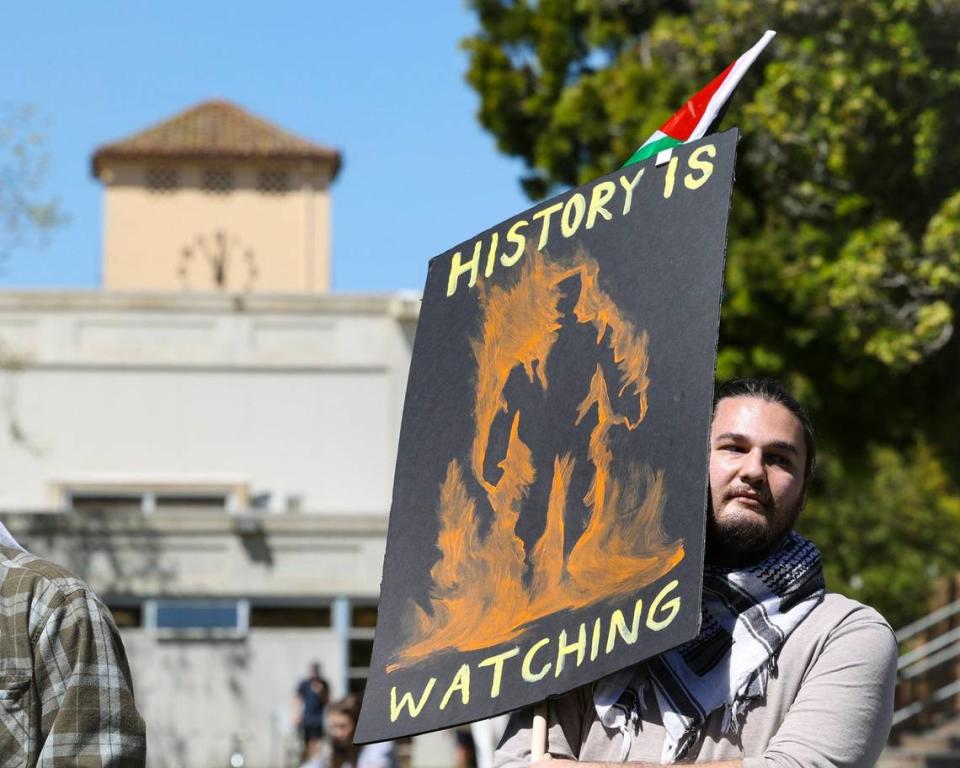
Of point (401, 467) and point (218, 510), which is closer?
point (401, 467)

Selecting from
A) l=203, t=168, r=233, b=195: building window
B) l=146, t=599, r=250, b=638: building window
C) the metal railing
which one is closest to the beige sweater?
the metal railing

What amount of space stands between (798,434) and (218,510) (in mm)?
27543

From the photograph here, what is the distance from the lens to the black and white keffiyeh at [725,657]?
3.73 m

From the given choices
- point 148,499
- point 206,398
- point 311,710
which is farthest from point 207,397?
point 311,710

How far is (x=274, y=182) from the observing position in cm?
4309

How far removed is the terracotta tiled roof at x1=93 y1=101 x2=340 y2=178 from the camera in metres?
42.8

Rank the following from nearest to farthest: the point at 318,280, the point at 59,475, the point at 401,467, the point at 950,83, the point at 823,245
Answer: the point at 401,467
the point at 950,83
the point at 823,245
the point at 59,475
the point at 318,280

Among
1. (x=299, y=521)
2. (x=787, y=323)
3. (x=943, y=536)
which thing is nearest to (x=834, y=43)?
(x=787, y=323)

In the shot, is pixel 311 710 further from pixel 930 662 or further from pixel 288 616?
pixel 288 616

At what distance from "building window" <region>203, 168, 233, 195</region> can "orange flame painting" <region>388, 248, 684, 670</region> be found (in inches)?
1553

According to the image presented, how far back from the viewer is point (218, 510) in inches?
1223

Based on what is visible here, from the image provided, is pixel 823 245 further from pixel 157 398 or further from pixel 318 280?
pixel 318 280

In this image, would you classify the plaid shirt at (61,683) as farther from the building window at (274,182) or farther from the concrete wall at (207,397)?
the building window at (274,182)

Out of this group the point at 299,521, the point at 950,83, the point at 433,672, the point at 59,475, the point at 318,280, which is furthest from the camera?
the point at 318,280
